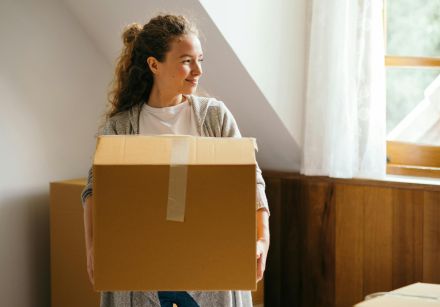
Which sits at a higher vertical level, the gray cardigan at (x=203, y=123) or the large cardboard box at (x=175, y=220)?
the gray cardigan at (x=203, y=123)

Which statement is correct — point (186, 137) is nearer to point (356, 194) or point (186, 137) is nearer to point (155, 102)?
point (155, 102)

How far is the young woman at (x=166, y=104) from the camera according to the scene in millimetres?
1871

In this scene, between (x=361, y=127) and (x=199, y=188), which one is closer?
(x=199, y=188)

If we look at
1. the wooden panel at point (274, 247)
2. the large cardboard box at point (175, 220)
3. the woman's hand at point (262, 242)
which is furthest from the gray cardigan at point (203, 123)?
the wooden panel at point (274, 247)

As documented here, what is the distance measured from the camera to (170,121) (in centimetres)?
197

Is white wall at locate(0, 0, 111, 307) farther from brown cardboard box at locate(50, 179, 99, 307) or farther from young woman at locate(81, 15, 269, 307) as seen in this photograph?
young woman at locate(81, 15, 269, 307)

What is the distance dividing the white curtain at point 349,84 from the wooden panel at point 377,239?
0.31ft

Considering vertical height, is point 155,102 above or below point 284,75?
below

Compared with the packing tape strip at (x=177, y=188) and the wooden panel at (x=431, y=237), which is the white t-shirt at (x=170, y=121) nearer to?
the packing tape strip at (x=177, y=188)

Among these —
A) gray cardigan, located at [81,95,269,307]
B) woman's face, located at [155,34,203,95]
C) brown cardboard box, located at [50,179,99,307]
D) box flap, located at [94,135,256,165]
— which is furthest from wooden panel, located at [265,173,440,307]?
box flap, located at [94,135,256,165]

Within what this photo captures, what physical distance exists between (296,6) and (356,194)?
0.81m

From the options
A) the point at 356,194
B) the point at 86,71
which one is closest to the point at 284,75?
the point at 356,194

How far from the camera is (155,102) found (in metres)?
2.01

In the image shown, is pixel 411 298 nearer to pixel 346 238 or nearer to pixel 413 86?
pixel 346 238
